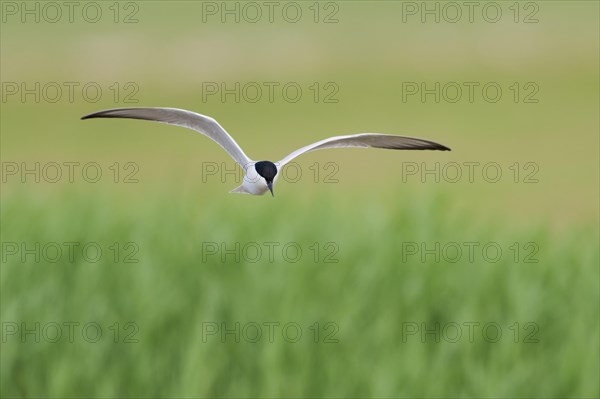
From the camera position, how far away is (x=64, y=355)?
3344 millimetres

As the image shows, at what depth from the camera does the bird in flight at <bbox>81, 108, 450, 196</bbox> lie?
31.3 inches

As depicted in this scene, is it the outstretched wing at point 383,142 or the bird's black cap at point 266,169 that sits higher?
the outstretched wing at point 383,142

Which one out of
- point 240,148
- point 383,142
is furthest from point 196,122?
point 383,142

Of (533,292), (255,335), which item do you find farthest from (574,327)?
(255,335)

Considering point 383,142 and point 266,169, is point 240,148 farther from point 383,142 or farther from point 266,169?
point 383,142

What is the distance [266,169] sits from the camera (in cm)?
83

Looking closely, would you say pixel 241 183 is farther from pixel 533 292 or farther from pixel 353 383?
pixel 533 292

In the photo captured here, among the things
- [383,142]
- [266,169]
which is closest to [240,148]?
[266,169]

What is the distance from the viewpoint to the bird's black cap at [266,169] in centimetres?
82

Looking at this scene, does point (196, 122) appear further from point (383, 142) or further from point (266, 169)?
point (383, 142)

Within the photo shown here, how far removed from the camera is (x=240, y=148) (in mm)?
813

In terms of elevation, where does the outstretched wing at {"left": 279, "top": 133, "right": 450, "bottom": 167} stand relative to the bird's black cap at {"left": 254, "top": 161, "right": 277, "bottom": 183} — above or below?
above

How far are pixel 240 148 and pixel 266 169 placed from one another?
4 centimetres

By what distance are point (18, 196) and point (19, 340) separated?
1922mm
